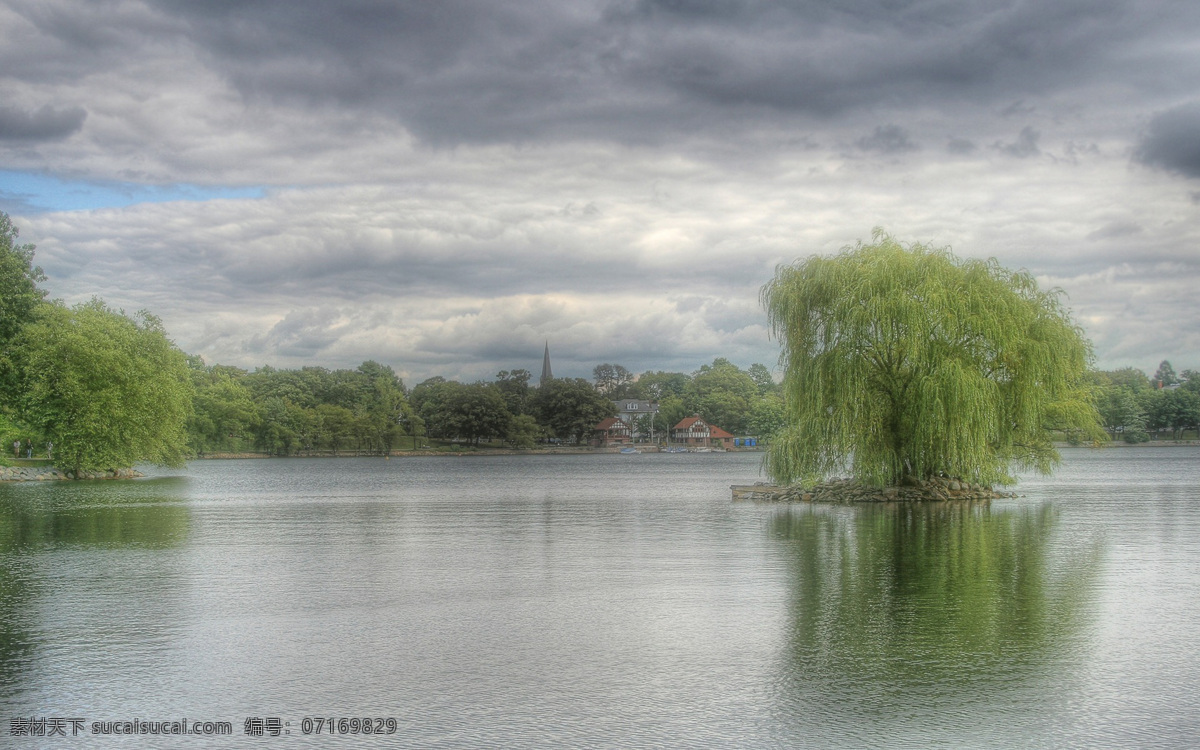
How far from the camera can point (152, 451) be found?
70625mm

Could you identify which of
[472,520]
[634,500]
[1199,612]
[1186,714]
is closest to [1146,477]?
[634,500]

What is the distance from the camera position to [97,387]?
66.9 meters

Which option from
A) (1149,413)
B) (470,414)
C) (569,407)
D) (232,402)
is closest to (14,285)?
(232,402)

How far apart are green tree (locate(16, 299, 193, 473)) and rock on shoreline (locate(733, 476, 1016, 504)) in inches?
1939

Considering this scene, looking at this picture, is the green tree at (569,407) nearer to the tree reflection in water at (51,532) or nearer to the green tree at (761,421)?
the green tree at (761,421)

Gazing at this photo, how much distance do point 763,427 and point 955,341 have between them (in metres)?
139

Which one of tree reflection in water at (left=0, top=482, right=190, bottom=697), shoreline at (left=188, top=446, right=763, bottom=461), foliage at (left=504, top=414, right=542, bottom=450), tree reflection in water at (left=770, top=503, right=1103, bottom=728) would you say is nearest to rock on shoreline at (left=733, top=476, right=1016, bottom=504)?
tree reflection in water at (left=770, top=503, right=1103, bottom=728)

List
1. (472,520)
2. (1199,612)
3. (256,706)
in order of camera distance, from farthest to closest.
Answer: (472,520) < (1199,612) < (256,706)

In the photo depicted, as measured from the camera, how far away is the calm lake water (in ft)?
A: 28.9

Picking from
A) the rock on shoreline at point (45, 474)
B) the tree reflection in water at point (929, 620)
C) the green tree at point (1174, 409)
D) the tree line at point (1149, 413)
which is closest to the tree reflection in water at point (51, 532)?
the tree reflection in water at point (929, 620)

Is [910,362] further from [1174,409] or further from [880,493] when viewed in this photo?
[1174,409]

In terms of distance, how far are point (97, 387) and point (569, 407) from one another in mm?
116005

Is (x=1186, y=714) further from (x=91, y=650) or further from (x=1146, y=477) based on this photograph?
(x=1146, y=477)

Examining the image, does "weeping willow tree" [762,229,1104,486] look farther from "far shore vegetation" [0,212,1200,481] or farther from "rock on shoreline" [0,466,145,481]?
"rock on shoreline" [0,466,145,481]
